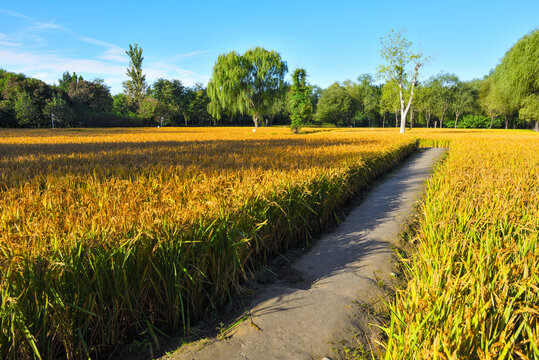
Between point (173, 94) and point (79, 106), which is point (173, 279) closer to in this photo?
point (79, 106)

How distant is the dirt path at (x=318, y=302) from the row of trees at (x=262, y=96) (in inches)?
1054

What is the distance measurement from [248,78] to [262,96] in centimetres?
262

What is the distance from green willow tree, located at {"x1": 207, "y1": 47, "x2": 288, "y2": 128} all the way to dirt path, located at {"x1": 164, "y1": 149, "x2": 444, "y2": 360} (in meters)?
31.6

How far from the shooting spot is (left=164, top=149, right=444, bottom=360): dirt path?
76.1 inches

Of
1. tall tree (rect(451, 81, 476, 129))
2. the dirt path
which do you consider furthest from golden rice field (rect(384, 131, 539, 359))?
tall tree (rect(451, 81, 476, 129))

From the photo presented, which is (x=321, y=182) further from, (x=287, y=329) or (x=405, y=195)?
(x=405, y=195)

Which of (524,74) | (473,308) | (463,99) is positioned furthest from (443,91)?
(473,308)

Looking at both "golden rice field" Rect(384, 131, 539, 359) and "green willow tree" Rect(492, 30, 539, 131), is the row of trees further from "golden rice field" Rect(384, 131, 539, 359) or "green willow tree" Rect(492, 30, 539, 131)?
"golden rice field" Rect(384, 131, 539, 359)

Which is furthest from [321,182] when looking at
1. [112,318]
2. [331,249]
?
[112,318]

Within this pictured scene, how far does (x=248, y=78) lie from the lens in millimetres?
34312

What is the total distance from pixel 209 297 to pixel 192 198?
1055mm

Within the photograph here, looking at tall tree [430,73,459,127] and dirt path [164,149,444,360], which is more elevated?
tall tree [430,73,459,127]

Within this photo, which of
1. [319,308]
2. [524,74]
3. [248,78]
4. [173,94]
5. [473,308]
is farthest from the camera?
[173,94]

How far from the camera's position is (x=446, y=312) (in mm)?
1603
